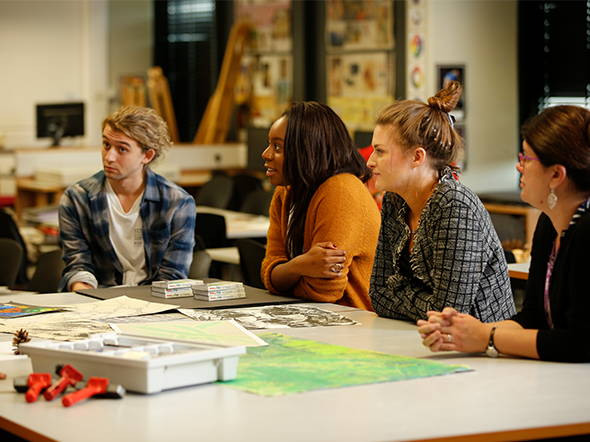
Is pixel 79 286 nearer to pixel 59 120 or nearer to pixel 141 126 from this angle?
pixel 141 126

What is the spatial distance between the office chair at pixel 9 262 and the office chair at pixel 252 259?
1.01 meters

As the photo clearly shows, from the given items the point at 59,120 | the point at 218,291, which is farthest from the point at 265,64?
the point at 218,291

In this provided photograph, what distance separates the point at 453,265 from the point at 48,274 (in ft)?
6.78

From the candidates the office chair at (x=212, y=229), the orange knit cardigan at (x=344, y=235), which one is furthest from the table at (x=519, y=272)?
the office chair at (x=212, y=229)

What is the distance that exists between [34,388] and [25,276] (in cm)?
353

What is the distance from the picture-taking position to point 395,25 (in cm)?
669

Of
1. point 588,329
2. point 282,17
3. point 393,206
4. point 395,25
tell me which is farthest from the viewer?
point 282,17

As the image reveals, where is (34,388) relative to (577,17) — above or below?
below

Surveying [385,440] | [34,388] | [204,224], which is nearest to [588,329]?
[385,440]

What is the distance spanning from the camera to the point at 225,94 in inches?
332

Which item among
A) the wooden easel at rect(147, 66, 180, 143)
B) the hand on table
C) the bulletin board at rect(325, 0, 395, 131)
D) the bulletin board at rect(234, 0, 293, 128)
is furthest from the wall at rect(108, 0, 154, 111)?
the hand on table

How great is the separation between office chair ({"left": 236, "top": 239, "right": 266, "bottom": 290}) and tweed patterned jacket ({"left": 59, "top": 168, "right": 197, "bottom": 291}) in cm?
39

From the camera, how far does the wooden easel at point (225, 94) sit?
8.23m

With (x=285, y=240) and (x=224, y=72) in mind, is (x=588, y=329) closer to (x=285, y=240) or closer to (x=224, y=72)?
(x=285, y=240)
